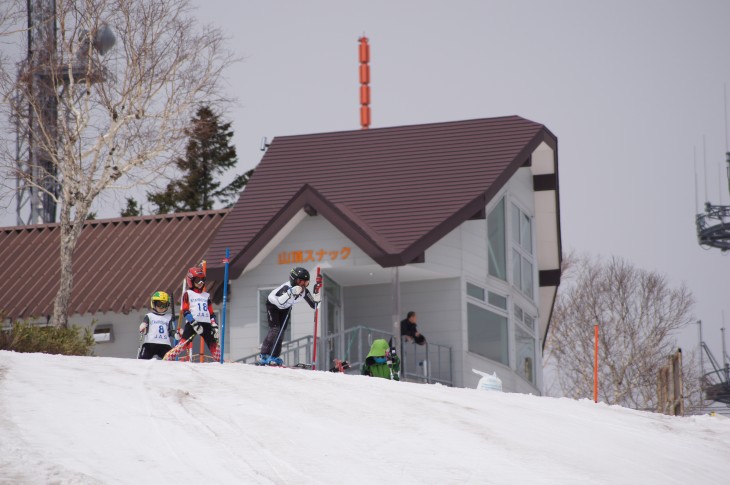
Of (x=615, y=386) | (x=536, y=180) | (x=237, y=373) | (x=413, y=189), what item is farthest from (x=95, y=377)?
(x=615, y=386)

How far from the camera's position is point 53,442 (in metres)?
11.9

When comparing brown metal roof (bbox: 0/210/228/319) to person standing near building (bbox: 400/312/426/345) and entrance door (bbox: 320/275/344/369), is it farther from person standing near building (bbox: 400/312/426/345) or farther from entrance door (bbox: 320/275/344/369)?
person standing near building (bbox: 400/312/426/345)

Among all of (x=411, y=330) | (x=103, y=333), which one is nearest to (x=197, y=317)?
(x=411, y=330)

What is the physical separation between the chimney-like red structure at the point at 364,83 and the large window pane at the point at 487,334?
59.5ft

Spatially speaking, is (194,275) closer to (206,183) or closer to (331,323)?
(331,323)

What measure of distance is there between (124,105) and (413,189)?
6.88 metres

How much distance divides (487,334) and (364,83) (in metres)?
19.8

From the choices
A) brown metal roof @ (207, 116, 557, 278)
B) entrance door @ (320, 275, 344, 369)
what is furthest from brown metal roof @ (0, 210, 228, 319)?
entrance door @ (320, 275, 344, 369)

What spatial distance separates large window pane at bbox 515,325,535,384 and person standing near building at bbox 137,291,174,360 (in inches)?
454

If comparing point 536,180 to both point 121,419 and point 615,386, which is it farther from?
point 121,419

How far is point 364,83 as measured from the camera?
46750mm

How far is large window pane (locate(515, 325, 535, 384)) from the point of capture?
3017 centimetres

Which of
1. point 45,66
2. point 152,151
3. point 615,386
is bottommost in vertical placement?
point 615,386

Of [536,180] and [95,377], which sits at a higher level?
[536,180]
